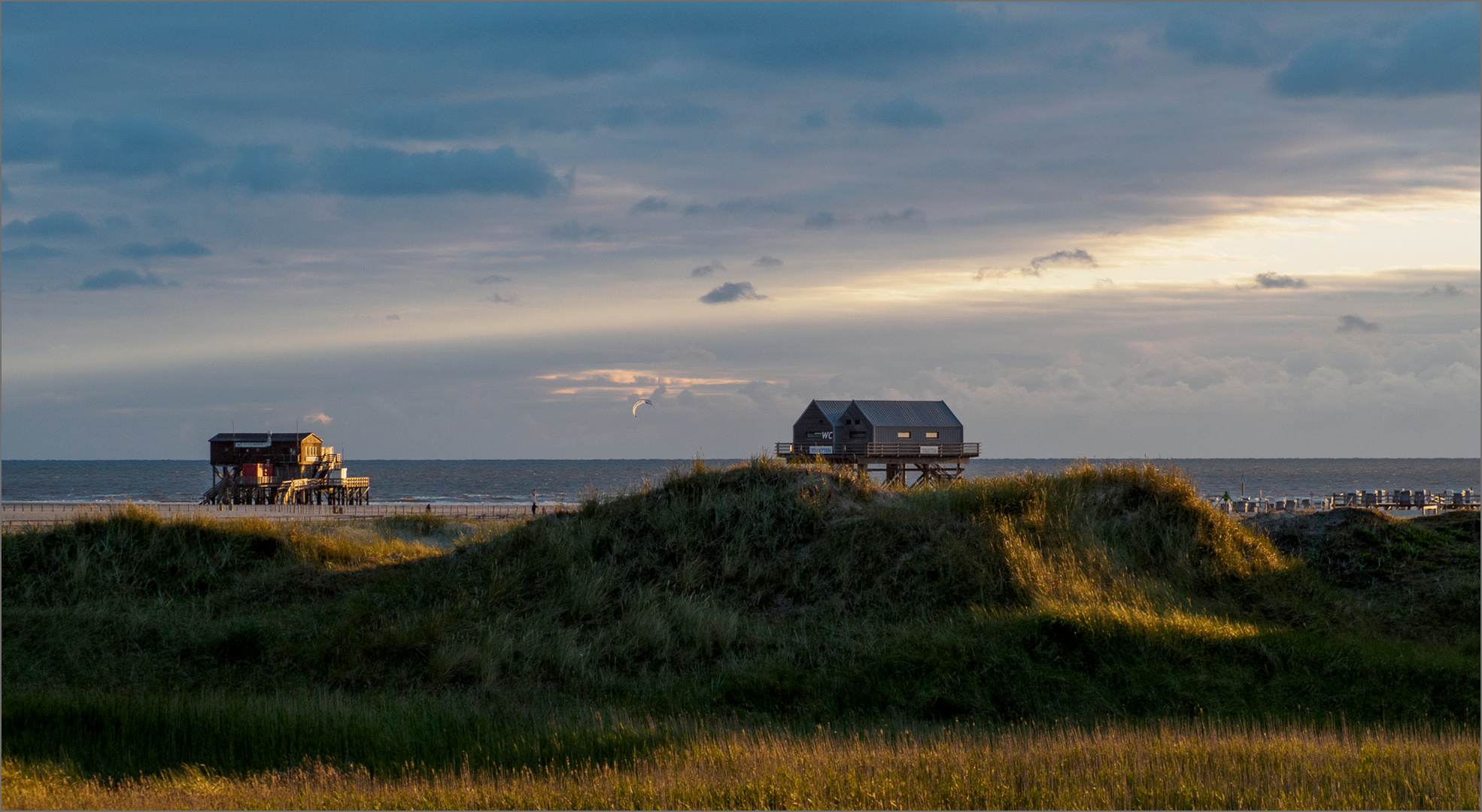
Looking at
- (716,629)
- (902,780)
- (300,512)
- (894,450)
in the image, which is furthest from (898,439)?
(902,780)

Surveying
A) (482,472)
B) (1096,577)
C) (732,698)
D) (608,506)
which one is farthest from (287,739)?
(482,472)

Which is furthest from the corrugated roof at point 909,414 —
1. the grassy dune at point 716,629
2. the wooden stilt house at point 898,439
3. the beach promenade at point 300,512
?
the grassy dune at point 716,629

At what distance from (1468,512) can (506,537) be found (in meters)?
23.7

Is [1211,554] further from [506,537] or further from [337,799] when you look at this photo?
[337,799]

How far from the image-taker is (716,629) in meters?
17.8

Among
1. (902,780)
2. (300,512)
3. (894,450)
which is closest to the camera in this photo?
(902,780)

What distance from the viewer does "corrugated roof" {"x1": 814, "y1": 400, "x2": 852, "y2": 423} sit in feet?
236

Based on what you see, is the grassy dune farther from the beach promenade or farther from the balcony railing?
the balcony railing

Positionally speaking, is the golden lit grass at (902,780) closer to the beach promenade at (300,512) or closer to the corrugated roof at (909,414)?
the beach promenade at (300,512)

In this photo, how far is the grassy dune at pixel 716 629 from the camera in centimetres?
1355

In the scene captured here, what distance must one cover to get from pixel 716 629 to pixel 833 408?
56439 mm

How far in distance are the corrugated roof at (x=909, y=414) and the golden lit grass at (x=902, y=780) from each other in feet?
181

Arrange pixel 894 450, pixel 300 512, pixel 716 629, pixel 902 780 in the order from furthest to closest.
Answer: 1. pixel 894 450
2. pixel 300 512
3. pixel 716 629
4. pixel 902 780

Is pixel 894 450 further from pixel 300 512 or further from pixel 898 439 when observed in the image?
pixel 300 512
